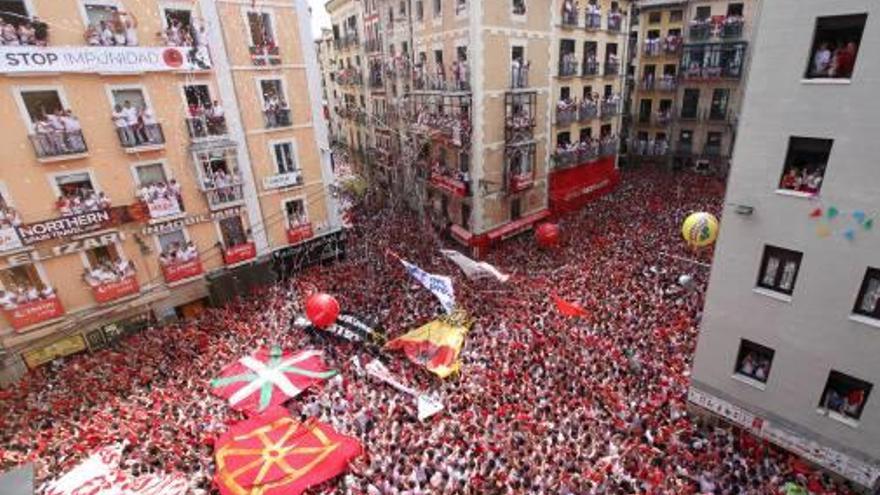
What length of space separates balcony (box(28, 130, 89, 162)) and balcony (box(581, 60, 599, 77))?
2951 cm

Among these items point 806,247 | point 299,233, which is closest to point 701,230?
point 806,247

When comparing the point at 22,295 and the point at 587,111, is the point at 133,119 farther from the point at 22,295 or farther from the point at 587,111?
the point at 587,111

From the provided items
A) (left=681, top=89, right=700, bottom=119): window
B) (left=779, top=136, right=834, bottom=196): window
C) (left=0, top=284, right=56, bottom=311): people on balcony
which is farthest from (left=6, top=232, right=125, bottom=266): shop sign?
(left=681, top=89, right=700, bottom=119): window

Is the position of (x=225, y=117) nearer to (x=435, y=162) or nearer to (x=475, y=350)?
(x=435, y=162)

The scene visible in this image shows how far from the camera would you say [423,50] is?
1188 inches

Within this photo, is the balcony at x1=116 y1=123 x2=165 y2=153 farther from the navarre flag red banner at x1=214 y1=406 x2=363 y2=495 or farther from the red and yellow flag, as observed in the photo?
the red and yellow flag

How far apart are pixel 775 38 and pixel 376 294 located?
1887 cm

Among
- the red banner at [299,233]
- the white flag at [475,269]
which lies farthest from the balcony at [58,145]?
the white flag at [475,269]

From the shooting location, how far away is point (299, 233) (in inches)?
1012

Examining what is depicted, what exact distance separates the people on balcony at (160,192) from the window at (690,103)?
38252 mm

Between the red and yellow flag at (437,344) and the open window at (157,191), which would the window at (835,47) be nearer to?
the red and yellow flag at (437,344)

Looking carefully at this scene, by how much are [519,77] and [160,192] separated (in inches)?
819

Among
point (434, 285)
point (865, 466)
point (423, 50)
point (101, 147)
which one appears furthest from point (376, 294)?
point (865, 466)

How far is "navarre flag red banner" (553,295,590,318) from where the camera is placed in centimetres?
1973
